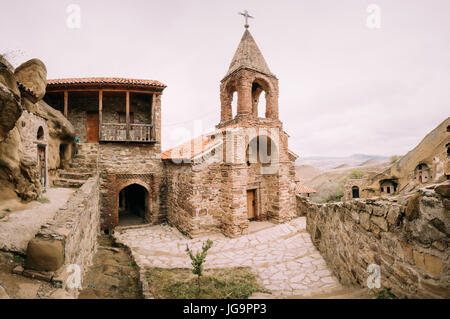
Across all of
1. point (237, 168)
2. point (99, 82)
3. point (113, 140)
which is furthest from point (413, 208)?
point (99, 82)

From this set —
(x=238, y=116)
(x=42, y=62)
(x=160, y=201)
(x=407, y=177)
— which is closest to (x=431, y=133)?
(x=407, y=177)

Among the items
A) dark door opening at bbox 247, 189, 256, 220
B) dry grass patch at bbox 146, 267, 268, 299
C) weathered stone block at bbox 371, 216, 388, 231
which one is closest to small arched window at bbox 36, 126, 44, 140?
dry grass patch at bbox 146, 267, 268, 299

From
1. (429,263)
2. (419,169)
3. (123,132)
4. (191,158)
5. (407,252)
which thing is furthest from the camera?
(419,169)

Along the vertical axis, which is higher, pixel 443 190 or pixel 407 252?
pixel 443 190

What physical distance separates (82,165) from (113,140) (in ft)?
6.81

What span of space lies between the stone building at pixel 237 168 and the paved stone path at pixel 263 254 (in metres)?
0.79

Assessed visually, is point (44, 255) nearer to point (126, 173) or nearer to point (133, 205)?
point (126, 173)

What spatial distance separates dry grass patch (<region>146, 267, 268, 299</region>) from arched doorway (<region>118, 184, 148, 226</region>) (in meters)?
6.92

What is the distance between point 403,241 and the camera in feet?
9.44

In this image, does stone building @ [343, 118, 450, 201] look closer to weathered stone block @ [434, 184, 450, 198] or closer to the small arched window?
weathered stone block @ [434, 184, 450, 198]

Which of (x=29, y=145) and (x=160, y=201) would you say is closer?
(x=29, y=145)
